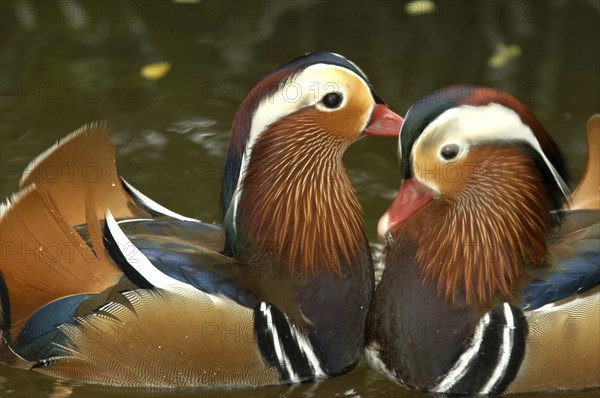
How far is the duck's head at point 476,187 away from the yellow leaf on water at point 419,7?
3.10 meters

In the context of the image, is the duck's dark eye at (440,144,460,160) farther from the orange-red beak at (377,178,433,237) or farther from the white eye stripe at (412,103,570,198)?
the orange-red beak at (377,178,433,237)

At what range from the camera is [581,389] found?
15.1 ft

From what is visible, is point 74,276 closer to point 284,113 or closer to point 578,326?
point 284,113

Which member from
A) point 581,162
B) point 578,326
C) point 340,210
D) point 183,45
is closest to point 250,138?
point 340,210

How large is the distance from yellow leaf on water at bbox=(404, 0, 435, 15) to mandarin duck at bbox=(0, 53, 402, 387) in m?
2.91

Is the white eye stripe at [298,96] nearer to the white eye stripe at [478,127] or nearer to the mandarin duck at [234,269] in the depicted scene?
the mandarin duck at [234,269]

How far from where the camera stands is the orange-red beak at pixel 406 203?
4402 millimetres

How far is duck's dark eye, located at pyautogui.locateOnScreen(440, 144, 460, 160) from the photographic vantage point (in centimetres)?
430

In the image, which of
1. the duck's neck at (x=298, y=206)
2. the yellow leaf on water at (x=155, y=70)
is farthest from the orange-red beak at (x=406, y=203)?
the yellow leaf on water at (x=155, y=70)

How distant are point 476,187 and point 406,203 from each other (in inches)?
11.7

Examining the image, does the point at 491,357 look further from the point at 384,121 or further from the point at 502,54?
the point at 502,54

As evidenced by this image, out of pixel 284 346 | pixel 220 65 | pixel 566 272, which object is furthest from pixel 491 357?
pixel 220 65

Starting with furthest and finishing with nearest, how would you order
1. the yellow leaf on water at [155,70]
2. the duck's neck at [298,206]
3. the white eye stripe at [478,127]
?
the yellow leaf on water at [155,70]
the duck's neck at [298,206]
the white eye stripe at [478,127]

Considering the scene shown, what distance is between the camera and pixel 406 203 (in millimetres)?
4410
